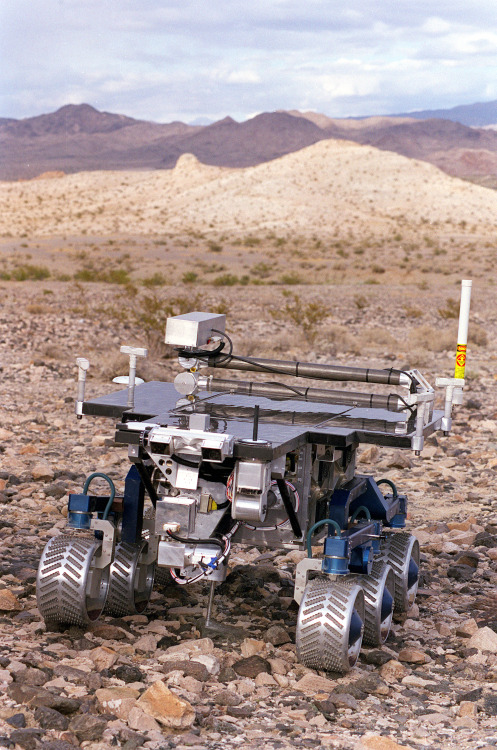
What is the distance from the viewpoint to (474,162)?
175m

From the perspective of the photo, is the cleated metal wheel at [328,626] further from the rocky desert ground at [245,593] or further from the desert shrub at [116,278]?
the desert shrub at [116,278]

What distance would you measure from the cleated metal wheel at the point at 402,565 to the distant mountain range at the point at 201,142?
152 m

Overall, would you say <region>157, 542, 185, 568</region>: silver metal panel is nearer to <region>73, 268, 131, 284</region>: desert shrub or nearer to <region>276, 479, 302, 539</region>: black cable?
<region>276, 479, 302, 539</region>: black cable

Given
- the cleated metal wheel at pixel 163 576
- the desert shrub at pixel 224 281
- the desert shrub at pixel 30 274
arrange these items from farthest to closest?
the desert shrub at pixel 30 274 → the desert shrub at pixel 224 281 → the cleated metal wheel at pixel 163 576

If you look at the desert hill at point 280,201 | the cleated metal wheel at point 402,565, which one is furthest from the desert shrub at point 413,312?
the desert hill at point 280,201

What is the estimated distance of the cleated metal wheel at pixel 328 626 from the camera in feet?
14.9

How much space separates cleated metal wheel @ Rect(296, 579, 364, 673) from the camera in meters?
4.54

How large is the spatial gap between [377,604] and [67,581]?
1.58 m

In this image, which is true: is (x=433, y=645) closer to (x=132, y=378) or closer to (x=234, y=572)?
(x=234, y=572)

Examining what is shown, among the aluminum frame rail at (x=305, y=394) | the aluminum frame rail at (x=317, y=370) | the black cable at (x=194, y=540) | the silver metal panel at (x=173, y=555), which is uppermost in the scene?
the aluminum frame rail at (x=317, y=370)

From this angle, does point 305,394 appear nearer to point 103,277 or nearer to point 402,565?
point 402,565

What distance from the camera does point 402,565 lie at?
568cm

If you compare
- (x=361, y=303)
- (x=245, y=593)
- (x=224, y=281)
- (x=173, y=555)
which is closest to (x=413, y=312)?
(x=361, y=303)

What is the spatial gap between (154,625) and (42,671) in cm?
97
